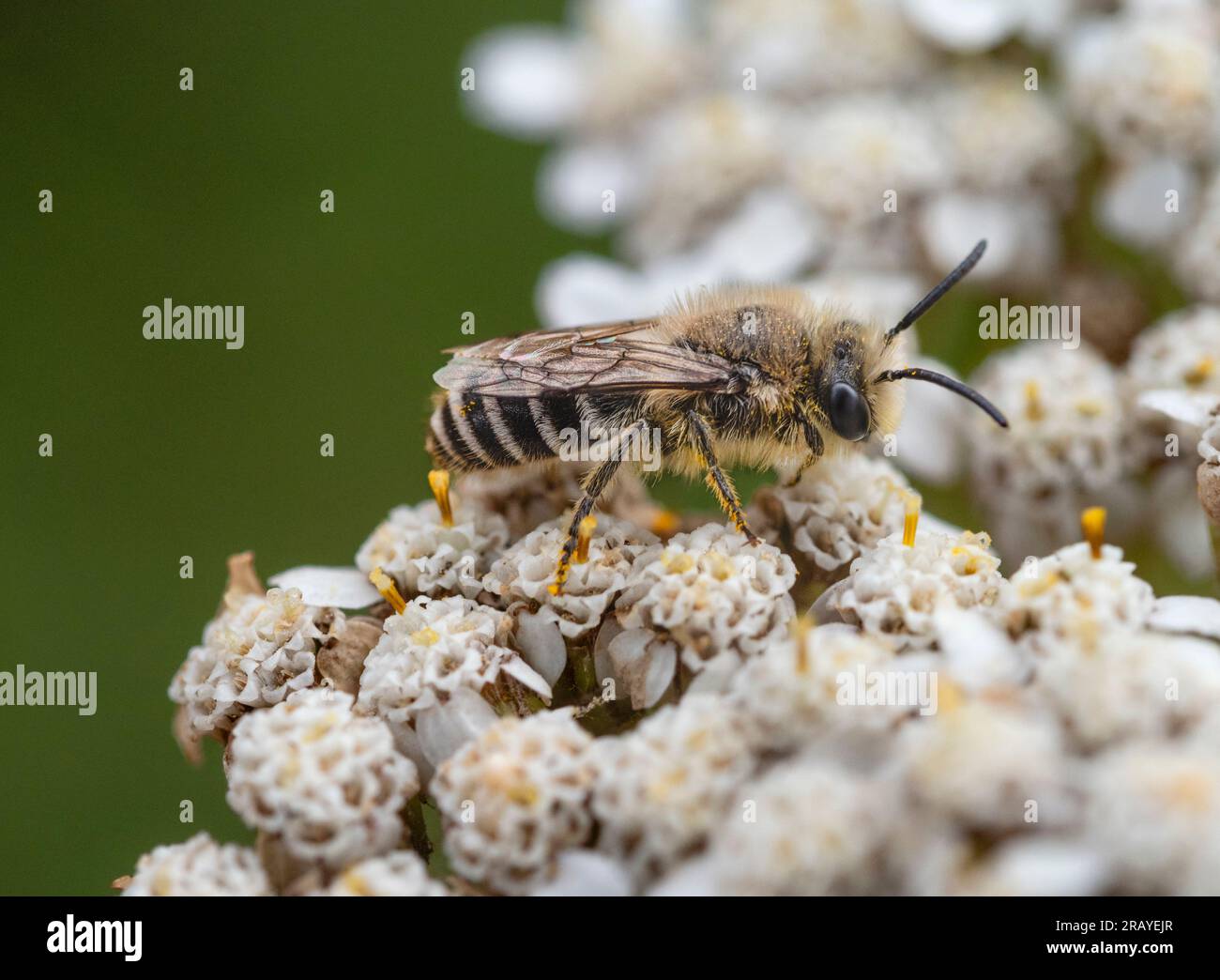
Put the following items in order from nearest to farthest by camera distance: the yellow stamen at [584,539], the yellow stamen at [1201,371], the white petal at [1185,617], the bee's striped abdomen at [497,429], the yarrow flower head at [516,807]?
the yarrow flower head at [516,807], the white petal at [1185,617], the yellow stamen at [584,539], the bee's striped abdomen at [497,429], the yellow stamen at [1201,371]

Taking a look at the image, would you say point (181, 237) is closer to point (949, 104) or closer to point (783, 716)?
point (949, 104)

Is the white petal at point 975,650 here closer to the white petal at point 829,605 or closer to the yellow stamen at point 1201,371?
the white petal at point 829,605

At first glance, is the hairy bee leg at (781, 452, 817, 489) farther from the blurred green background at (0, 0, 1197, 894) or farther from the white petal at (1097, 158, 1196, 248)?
the blurred green background at (0, 0, 1197, 894)

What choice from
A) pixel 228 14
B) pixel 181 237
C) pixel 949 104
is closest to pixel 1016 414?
pixel 949 104

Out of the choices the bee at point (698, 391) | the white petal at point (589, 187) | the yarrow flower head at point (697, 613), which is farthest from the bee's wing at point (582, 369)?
the white petal at point (589, 187)

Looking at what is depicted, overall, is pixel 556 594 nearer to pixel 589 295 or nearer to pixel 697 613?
pixel 697 613

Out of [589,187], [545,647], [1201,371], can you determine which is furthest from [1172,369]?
[589,187]

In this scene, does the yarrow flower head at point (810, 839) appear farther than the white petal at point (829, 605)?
No
